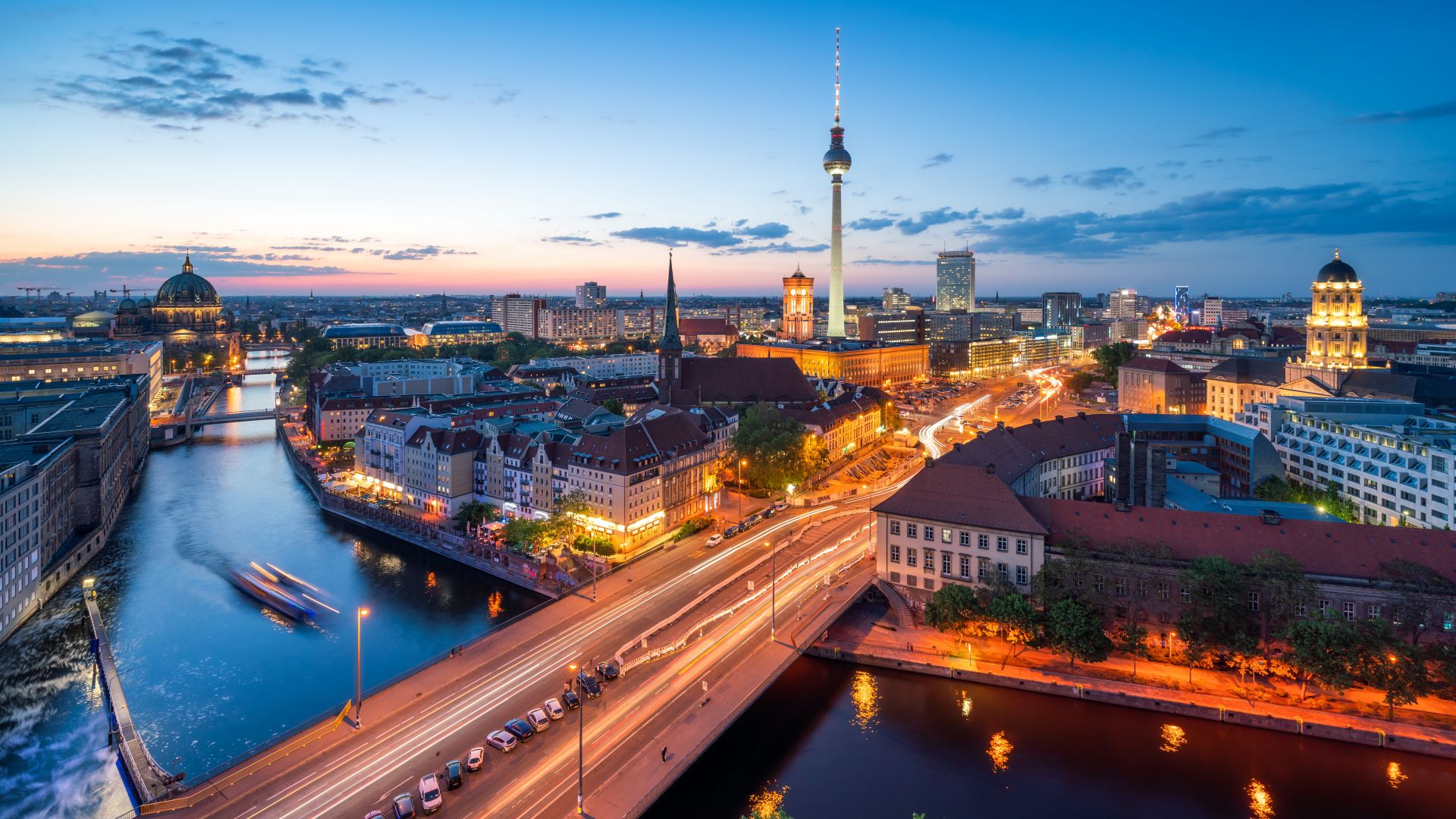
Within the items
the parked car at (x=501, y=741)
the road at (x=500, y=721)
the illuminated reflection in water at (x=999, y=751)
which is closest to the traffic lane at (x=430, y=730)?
the road at (x=500, y=721)

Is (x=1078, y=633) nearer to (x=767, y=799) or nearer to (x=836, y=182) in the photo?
(x=767, y=799)

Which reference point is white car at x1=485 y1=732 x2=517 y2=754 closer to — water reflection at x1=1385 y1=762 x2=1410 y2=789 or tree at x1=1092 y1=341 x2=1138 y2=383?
water reflection at x1=1385 y1=762 x2=1410 y2=789

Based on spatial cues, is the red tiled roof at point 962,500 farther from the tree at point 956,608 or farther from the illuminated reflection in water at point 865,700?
the illuminated reflection in water at point 865,700

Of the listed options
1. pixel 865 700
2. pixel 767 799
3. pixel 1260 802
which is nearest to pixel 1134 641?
pixel 1260 802

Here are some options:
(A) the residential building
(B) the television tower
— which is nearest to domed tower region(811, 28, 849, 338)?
(B) the television tower

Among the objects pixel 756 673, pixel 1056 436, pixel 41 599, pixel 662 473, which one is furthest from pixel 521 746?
pixel 1056 436
